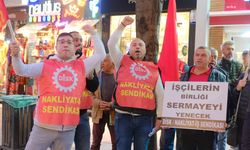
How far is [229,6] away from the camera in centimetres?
801

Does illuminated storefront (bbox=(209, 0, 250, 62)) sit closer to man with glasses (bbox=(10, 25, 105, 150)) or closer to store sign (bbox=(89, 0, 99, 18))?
store sign (bbox=(89, 0, 99, 18))

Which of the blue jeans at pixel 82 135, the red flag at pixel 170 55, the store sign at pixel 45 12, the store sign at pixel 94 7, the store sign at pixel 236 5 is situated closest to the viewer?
the blue jeans at pixel 82 135

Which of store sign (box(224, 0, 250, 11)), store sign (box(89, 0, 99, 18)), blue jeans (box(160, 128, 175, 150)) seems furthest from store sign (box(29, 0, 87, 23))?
blue jeans (box(160, 128, 175, 150))

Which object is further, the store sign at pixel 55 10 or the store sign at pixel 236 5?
Answer: the store sign at pixel 55 10

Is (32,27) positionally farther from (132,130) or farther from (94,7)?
(132,130)

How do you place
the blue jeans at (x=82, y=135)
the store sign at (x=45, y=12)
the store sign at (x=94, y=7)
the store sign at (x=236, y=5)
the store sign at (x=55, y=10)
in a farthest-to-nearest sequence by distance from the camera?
the store sign at (x=45, y=12) → the store sign at (x=55, y=10) → the store sign at (x=94, y=7) → the store sign at (x=236, y=5) → the blue jeans at (x=82, y=135)

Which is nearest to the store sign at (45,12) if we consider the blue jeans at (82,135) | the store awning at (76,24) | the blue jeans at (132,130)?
the store awning at (76,24)

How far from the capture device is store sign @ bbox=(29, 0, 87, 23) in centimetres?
1006

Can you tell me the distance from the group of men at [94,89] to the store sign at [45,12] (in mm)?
6734

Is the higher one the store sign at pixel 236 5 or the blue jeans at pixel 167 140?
the store sign at pixel 236 5

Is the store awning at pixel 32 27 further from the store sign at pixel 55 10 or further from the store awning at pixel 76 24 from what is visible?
the store awning at pixel 76 24

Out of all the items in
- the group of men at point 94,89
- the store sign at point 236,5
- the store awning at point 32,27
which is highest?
the store sign at point 236,5

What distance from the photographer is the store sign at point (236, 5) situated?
7781mm

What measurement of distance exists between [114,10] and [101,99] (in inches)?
176
